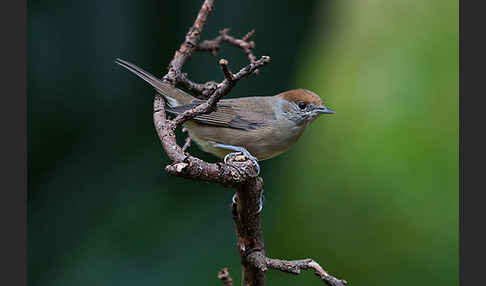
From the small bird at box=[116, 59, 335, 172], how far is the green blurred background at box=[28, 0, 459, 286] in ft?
3.48

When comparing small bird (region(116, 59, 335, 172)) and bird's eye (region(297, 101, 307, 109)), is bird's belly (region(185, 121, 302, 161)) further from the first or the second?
bird's eye (region(297, 101, 307, 109))

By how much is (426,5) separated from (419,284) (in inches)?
93.3

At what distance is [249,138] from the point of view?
10.4 ft

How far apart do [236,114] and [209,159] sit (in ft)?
4.40

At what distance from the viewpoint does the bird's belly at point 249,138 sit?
319cm

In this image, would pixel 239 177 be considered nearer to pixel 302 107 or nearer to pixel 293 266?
pixel 293 266

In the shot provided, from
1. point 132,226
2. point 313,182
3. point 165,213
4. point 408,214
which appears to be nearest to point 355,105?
point 313,182

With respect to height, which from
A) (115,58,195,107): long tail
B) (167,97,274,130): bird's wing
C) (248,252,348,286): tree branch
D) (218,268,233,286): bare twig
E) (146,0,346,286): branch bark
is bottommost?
(218,268,233,286): bare twig

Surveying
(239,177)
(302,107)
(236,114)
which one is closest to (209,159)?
(236,114)

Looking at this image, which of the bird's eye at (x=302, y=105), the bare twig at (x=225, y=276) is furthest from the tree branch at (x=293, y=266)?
the bird's eye at (x=302, y=105)

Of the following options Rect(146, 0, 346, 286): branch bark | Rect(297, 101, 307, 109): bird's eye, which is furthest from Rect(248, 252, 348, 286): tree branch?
Rect(297, 101, 307, 109): bird's eye

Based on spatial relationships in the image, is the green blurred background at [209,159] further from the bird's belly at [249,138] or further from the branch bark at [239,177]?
the branch bark at [239,177]

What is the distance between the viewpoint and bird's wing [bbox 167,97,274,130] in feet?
10.5

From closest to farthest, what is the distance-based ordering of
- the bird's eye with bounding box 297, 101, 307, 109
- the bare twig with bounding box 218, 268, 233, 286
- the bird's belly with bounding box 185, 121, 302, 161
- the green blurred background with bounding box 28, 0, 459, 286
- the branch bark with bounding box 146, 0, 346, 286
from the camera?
1. the branch bark with bounding box 146, 0, 346, 286
2. the bare twig with bounding box 218, 268, 233, 286
3. the bird's belly with bounding box 185, 121, 302, 161
4. the bird's eye with bounding box 297, 101, 307, 109
5. the green blurred background with bounding box 28, 0, 459, 286
